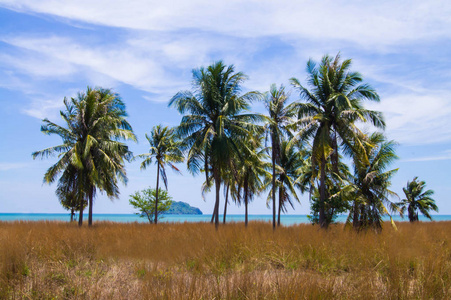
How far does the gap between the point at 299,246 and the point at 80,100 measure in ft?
65.4

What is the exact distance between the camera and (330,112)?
21453 millimetres

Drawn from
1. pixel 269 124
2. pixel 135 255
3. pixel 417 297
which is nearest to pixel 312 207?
pixel 269 124

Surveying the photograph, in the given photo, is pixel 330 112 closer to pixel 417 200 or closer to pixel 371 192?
pixel 371 192

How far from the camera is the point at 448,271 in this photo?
7.07m

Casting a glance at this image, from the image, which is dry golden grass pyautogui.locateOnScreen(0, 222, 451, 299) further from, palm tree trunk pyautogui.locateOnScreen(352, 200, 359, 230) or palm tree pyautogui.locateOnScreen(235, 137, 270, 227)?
palm tree pyautogui.locateOnScreen(235, 137, 270, 227)

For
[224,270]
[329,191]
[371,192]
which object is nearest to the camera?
[224,270]

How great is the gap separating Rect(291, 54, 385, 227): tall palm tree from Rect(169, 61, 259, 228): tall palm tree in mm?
3490

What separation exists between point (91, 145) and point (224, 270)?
16277mm

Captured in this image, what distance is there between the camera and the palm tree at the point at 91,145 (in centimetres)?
2230

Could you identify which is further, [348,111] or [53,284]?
[348,111]

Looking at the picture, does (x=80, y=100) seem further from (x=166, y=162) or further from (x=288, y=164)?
(x=288, y=164)

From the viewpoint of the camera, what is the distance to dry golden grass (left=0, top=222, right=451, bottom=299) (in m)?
5.62

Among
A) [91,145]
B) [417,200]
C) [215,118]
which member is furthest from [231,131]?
[417,200]

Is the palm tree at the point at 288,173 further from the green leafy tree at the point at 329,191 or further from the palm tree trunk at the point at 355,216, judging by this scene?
the palm tree trunk at the point at 355,216
